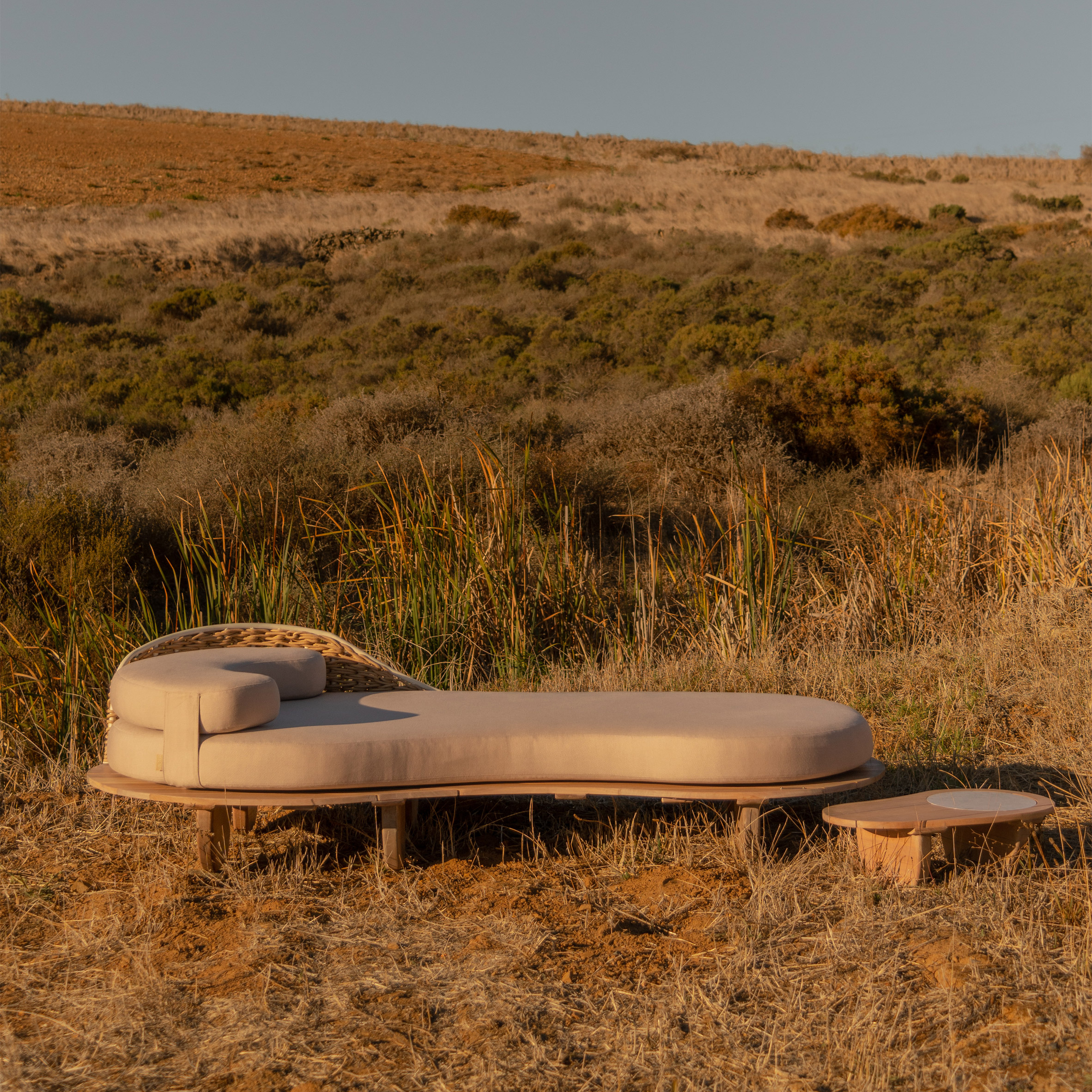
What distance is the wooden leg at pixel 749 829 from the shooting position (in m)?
2.53

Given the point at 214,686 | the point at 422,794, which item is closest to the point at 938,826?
the point at 422,794

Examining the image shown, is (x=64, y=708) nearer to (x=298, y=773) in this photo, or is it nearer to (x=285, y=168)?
(x=298, y=773)

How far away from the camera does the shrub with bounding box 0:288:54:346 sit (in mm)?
13203

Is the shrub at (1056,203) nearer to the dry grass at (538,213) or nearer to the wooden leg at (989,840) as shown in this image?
the dry grass at (538,213)

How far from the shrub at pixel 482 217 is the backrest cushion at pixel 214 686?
19.3 meters

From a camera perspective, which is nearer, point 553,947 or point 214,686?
point 553,947

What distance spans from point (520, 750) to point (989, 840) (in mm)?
1186

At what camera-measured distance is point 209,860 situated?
8.53 feet

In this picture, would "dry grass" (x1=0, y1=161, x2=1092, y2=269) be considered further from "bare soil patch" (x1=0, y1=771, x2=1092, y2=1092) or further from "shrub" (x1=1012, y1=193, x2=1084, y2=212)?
"bare soil patch" (x1=0, y1=771, x2=1092, y2=1092)

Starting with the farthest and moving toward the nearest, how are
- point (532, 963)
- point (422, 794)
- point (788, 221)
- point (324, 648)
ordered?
point (788, 221), point (324, 648), point (422, 794), point (532, 963)

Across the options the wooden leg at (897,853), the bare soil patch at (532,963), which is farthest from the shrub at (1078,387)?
the wooden leg at (897,853)

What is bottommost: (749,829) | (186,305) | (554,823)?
(554,823)

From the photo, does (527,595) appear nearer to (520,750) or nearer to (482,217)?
(520,750)

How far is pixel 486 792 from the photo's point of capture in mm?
2422
